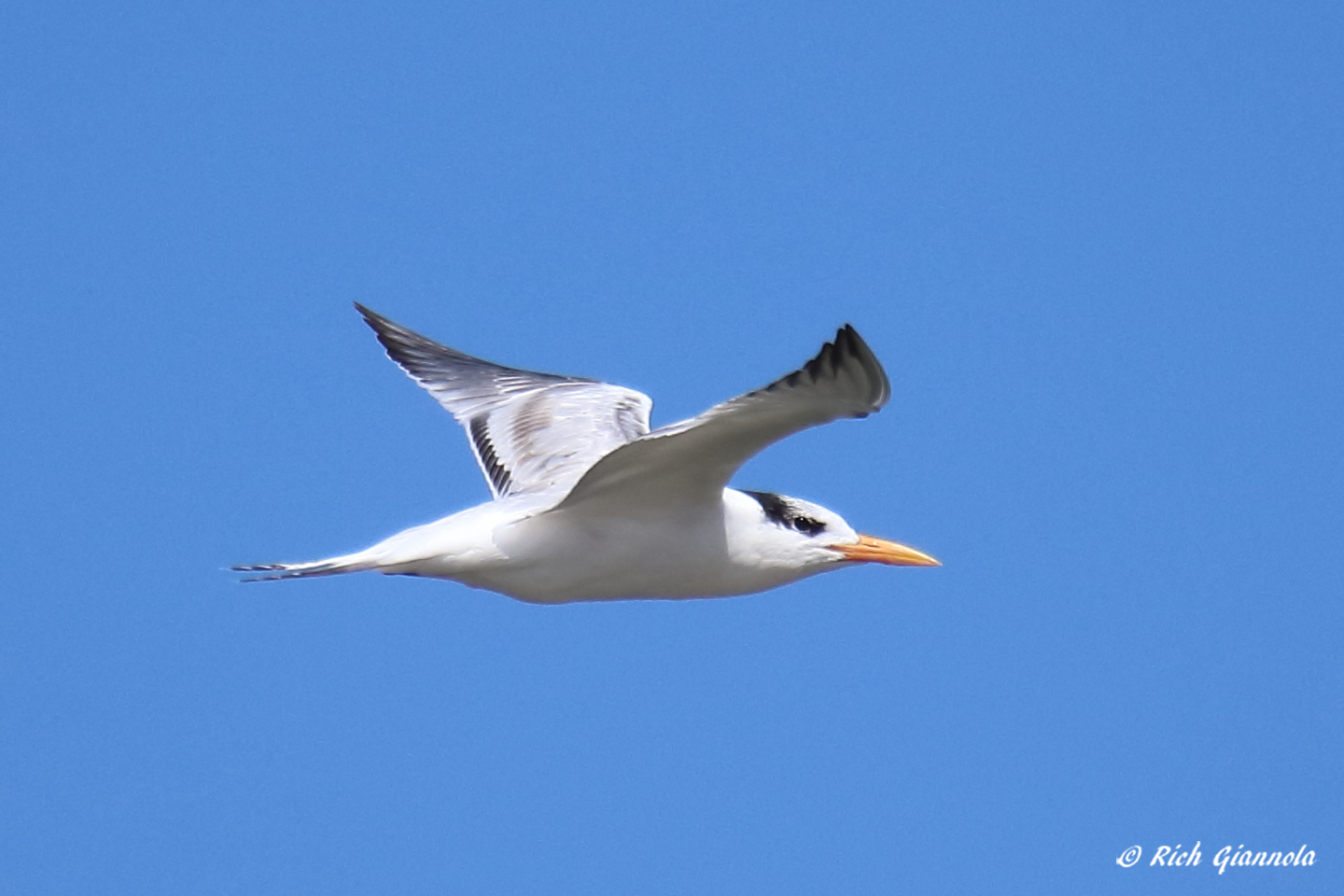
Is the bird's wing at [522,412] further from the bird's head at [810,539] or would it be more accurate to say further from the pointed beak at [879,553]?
the pointed beak at [879,553]

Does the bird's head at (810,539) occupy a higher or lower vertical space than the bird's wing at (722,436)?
higher

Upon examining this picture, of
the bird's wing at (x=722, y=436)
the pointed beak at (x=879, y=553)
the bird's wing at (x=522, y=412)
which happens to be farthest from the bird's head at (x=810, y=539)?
the bird's wing at (x=522, y=412)

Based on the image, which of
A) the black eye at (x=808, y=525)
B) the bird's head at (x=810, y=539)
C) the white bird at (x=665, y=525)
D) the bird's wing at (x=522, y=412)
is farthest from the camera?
the bird's wing at (x=522, y=412)

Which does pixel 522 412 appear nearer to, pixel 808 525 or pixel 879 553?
pixel 808 525

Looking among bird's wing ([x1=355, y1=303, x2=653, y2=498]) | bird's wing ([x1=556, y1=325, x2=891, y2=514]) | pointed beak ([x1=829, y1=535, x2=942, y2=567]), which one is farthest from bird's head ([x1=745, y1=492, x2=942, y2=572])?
bird's wing ([x1=355, y1=303, x2=653, y2=498])

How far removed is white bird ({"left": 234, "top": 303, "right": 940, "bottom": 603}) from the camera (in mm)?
7496

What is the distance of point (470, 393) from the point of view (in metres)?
12.0

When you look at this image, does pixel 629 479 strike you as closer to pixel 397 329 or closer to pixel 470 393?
pixel 470 393

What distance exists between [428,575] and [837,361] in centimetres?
271

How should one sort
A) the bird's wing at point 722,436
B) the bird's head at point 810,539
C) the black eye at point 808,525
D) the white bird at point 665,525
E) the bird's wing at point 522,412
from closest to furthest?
the bird's wing at point 722,436 < the white bird at point 665,525 < the bird's head at point 810,539 < the black eye at point 808,525 < the bird's wing at point 522,412

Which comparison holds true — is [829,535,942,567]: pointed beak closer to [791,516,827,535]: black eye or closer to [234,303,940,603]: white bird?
[234,303,940,603]: white bird

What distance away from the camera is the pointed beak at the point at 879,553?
9.53m

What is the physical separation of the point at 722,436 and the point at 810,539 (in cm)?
166

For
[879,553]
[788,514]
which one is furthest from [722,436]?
[879,553]
